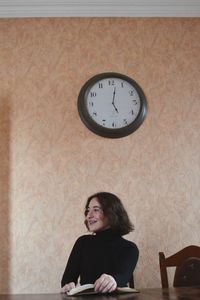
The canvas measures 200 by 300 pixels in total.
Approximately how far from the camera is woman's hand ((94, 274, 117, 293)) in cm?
146

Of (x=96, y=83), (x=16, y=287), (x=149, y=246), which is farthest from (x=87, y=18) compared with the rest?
(x=16, y=287)

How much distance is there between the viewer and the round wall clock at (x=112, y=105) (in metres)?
2.45

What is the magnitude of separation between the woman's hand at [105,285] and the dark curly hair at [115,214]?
42 centimetres

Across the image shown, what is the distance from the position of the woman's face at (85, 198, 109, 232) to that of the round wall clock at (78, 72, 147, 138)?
64 cm

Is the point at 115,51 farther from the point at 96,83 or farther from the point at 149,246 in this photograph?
the point at 149,246

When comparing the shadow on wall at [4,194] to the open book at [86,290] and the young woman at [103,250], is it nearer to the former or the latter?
the young woman at [103,250]

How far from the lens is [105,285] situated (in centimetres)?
147

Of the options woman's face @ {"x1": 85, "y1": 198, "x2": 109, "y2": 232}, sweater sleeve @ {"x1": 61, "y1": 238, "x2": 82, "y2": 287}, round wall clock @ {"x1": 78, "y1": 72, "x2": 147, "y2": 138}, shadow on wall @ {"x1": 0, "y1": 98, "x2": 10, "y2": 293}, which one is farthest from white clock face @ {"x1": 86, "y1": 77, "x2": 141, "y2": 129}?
sweater sleeve @ {"x1": 61, "y1": 238, "x2": 82, "y2": 287}

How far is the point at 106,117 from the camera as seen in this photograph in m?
2.48

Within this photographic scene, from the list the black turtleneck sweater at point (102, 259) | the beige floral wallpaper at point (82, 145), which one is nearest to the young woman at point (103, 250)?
the black turtleneck sweater at point (102, 259)

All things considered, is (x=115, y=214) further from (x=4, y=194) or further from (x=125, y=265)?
(x=4, y=194)

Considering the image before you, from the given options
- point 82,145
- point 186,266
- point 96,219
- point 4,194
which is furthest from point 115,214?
point 4,194

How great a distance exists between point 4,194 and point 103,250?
33.9 inches

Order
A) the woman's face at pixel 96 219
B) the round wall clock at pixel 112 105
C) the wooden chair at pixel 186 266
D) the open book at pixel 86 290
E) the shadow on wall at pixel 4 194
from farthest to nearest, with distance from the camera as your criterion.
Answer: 1. the round wall clock at pixel 112 105
2. the shadow on wall at pixel 4 194
3. the woman's face at pixel 96 219
4. the wooden chair at pixel 186 266
5. the open book at pixel 86 290
